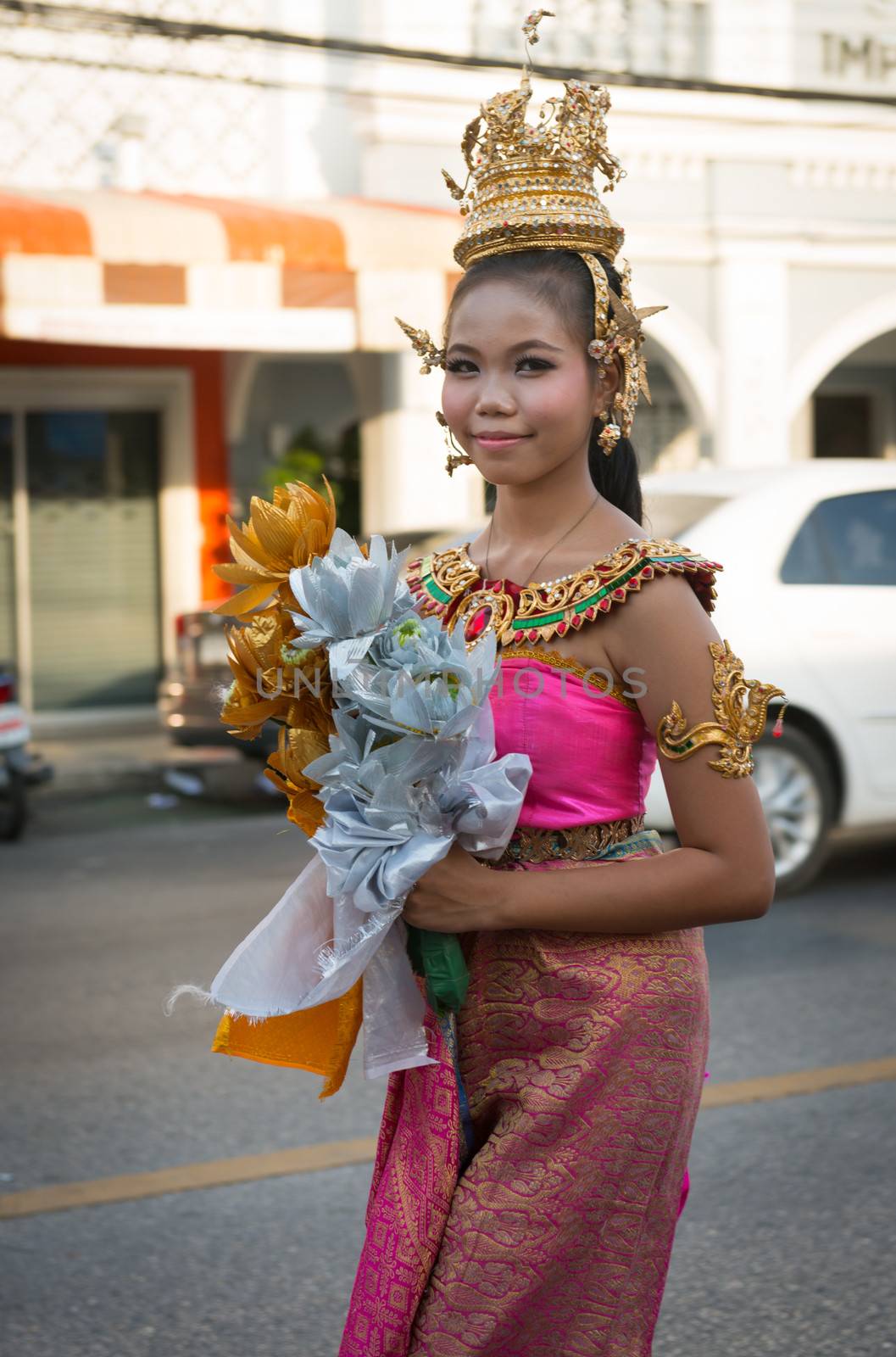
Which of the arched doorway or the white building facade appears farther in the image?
the arched doorway

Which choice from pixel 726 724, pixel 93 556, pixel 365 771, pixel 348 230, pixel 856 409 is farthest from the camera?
pixel 856 409

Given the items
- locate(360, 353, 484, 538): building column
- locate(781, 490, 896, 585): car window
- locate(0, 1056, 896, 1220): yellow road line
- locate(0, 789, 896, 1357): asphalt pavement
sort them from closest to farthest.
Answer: locate(0, 789, 896, 1357): asphalt pavement → locate(0, 1056, 896, 1220): yellow road line → locate(781, 490, 896, 585): car window → locate(360, 353, 484, 538): building column

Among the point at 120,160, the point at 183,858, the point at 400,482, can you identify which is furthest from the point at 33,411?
the point at 183,858

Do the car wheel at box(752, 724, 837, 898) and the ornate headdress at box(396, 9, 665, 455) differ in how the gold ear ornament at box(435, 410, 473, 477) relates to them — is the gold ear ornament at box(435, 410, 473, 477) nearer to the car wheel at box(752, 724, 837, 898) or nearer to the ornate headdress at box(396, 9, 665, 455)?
the ornate headdress at box(396, 9, 665, 455)

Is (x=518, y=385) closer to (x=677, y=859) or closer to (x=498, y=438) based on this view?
(x=498, y=438)

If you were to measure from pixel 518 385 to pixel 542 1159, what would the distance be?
88 centimetres

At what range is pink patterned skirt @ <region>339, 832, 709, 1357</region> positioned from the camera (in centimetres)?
187

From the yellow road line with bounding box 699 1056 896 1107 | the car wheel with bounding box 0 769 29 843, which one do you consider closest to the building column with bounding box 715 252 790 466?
the car wheel with bounding box 0 769 29 843

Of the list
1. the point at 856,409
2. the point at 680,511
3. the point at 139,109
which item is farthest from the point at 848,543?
the point at 856,409

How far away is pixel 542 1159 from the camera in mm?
1895

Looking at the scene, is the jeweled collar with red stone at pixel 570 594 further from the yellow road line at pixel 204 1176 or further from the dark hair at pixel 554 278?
the yellow road line at pixel 204 1176

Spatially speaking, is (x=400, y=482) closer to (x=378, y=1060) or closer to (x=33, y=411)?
(x=33, y=411)

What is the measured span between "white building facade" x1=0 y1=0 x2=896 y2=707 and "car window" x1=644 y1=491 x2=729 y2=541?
15.4 feet

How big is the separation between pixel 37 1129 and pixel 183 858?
12.0 feet
